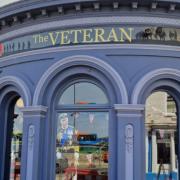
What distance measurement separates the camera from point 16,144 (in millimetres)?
11820

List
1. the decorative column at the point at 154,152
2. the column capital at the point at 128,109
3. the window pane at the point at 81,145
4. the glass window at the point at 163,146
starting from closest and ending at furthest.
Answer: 1. the column capital at the point at 128,109
2. the window pane at the point at 81,145
3. the decorative column at the point at 154,152
4. the glass window at the point at 163,146

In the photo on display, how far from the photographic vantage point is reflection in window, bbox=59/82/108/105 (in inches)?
392

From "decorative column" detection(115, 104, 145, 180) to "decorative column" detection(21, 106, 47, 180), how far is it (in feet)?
6.43

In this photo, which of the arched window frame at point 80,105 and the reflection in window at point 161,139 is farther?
the reflection in window at point 161,139

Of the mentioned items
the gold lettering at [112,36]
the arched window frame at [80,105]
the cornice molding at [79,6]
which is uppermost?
the cornice molding at [79,6]

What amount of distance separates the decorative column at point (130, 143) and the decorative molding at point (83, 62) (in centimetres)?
30

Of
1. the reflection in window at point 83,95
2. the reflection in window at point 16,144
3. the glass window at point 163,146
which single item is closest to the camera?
the reflection in window at point 83,95

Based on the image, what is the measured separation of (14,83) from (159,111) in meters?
7.25

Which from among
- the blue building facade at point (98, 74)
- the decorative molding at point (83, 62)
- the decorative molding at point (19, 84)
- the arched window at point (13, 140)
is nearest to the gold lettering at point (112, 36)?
the blue building facade at point (98, 74)

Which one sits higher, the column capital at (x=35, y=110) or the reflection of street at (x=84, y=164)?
the column capital at (x=35, y=110)

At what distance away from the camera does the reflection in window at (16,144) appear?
463 inches

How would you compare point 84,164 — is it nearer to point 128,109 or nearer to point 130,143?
point 130,143

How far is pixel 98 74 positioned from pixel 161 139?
22.8 ft

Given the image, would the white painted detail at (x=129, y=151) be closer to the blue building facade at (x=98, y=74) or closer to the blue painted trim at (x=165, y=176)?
the blue building facade at (x=98, y=74)
